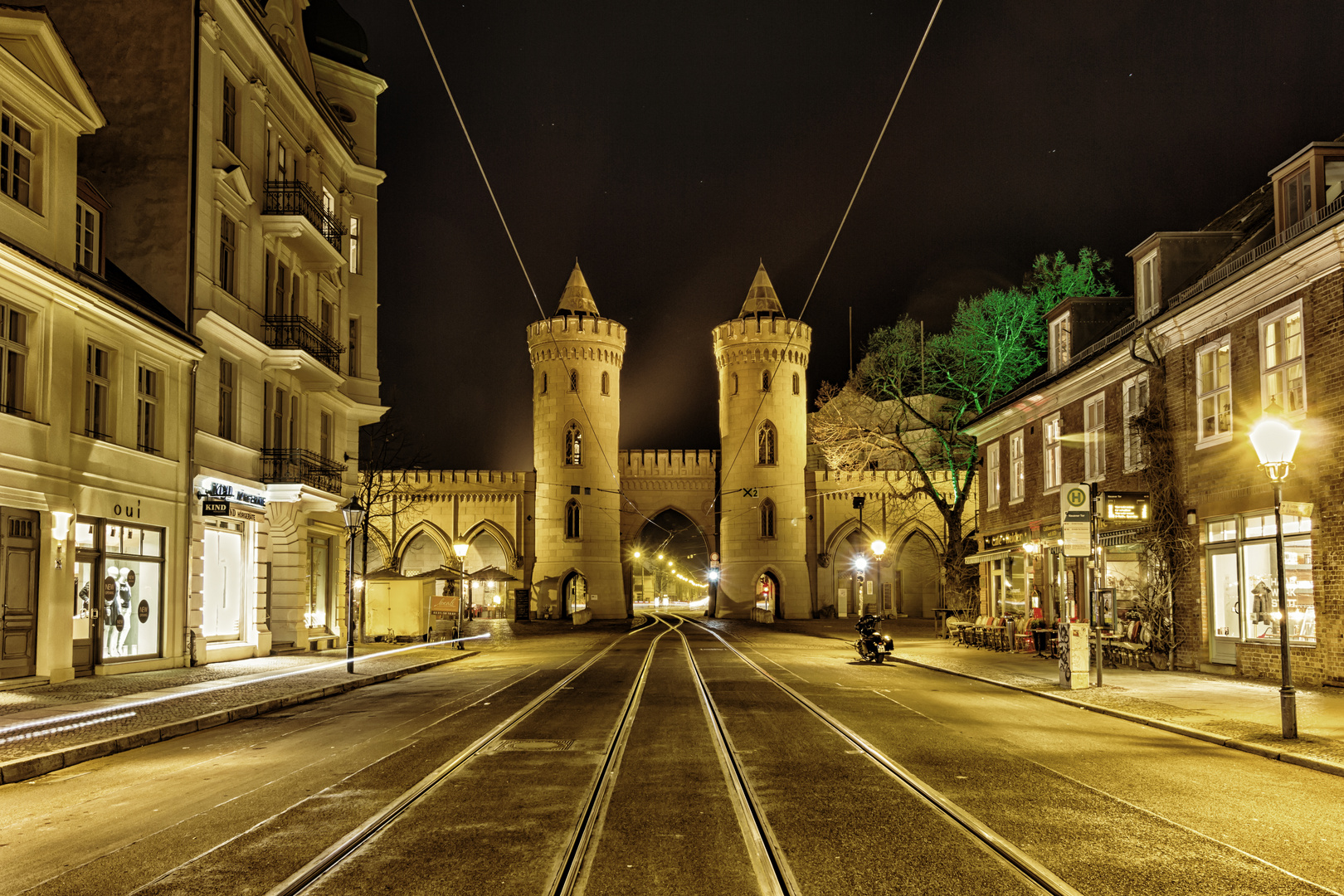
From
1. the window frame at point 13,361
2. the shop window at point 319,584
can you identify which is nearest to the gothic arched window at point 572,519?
the shop window at point 319,584

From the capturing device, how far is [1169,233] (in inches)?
918

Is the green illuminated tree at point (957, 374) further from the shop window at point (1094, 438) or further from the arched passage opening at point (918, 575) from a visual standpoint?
the arched passage opening at point (918, 575)

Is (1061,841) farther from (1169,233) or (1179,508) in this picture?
(1169,233)

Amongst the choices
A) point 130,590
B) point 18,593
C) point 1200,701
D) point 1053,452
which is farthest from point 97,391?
point 1053,452

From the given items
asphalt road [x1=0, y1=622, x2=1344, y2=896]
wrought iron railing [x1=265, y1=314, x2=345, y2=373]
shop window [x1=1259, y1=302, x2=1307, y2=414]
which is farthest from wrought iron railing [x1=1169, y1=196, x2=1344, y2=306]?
wrought iron railing [x1=265, y1=314, x2=345, y2=373]

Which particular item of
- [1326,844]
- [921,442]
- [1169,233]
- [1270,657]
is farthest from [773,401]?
[1326,844]

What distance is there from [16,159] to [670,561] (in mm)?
92409

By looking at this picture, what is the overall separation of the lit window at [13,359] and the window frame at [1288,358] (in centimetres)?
1948

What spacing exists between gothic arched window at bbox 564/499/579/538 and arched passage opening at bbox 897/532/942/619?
17.9 m

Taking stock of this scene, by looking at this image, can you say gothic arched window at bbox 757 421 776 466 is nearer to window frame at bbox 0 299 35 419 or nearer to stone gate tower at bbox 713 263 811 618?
stone gate tower at bbox 713 263 811 618

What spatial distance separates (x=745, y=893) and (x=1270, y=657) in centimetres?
1574

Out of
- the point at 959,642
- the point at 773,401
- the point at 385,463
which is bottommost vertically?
the point at 959,642

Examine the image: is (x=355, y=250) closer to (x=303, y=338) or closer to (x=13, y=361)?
(x=303, y=338)

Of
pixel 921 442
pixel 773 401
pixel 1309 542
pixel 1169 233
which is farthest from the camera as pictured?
pixel 773 401
